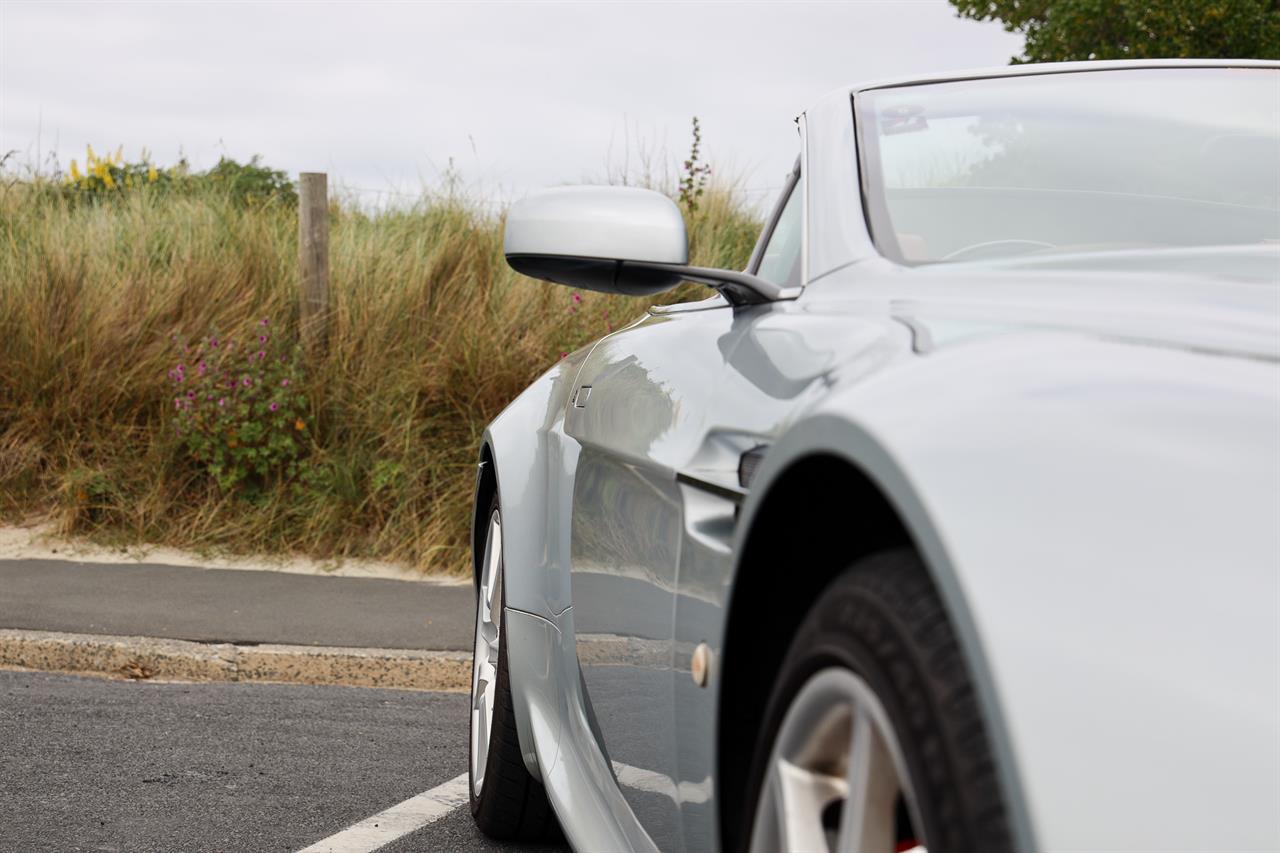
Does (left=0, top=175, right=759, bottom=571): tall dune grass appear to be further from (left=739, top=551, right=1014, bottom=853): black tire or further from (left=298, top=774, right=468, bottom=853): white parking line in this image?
(left=739, top=551, right=1014, bottom=853): black tire

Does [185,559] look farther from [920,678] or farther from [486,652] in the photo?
[920,678]

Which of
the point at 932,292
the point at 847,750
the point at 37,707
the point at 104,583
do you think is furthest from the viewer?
the point at 104,583

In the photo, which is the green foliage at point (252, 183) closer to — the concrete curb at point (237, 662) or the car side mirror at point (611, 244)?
the concrete curb at point (237, 662)

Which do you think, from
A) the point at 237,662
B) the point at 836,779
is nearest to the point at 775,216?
the point at 836,779

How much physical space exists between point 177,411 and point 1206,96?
659 cm

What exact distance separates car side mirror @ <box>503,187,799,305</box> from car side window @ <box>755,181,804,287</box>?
0.17m

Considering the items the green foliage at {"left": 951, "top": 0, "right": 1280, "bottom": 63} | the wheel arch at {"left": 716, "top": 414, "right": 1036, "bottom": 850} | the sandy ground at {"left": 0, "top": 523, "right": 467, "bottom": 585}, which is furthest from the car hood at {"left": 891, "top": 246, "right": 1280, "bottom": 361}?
the green foliage at {"left": 951, "top": 0, "right": 1280, "bottom": 63}

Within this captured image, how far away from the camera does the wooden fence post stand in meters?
8.75

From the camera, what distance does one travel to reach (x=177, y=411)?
820 cm

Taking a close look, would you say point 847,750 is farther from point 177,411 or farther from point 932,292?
point 177,411

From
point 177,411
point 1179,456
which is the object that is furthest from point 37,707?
point 1179,456

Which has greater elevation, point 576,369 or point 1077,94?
point 1077,94

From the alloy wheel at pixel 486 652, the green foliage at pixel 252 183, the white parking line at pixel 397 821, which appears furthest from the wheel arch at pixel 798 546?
the green foliage at pixel 252 183

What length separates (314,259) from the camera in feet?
29.4
